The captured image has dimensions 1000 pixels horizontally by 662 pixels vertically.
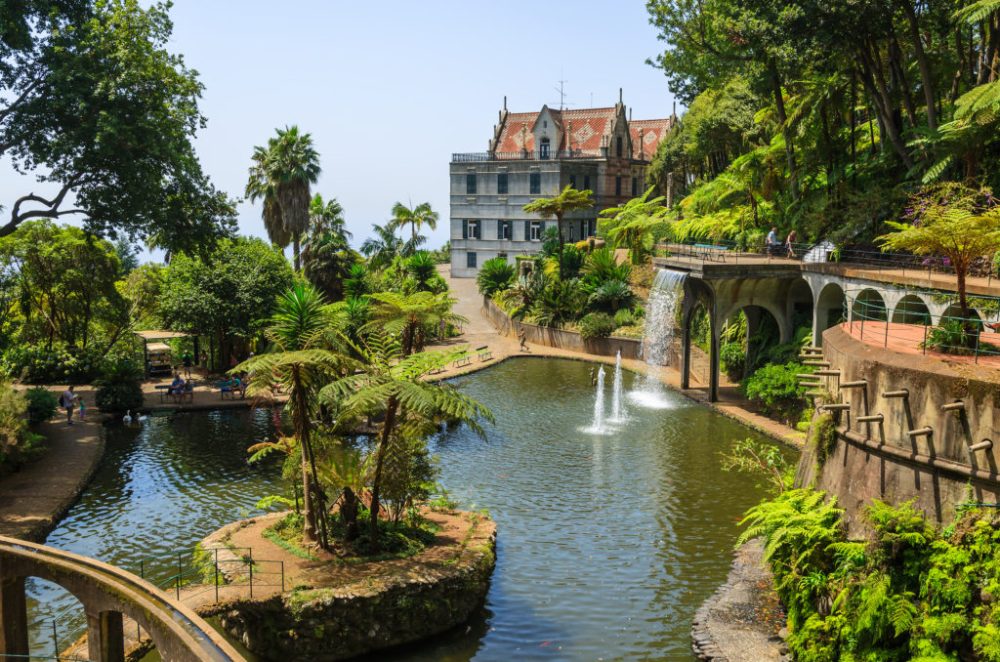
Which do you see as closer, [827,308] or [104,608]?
[104,608]

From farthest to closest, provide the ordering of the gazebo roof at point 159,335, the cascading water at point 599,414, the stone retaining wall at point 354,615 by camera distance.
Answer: the gazebo roof at point 159,335, the cascading water at point 599,414, the stone retaining wall at point 354,615

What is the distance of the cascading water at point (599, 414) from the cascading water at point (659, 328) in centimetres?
128

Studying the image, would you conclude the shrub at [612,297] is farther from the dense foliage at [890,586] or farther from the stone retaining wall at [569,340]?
the dense foliage at [890,586]

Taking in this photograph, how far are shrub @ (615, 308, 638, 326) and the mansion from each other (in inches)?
896

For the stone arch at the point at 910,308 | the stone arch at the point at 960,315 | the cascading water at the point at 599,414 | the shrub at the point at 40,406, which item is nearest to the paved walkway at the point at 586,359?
the cascading water at the point at 599,414

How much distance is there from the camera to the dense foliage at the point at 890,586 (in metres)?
12.2

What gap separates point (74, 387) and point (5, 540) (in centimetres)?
2467

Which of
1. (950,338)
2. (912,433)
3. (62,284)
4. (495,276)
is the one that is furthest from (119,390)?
(495,276)

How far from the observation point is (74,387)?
35.8 metres

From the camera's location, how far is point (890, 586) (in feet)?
43.4

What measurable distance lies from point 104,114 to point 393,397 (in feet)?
59.4

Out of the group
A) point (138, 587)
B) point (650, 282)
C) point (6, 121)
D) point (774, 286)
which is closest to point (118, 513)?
point (138, 587)

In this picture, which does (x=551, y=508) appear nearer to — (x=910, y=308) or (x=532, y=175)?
(x=910, y=308)

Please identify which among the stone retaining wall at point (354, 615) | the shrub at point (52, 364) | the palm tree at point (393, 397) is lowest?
the stone retaining wall at point (354, 615)
